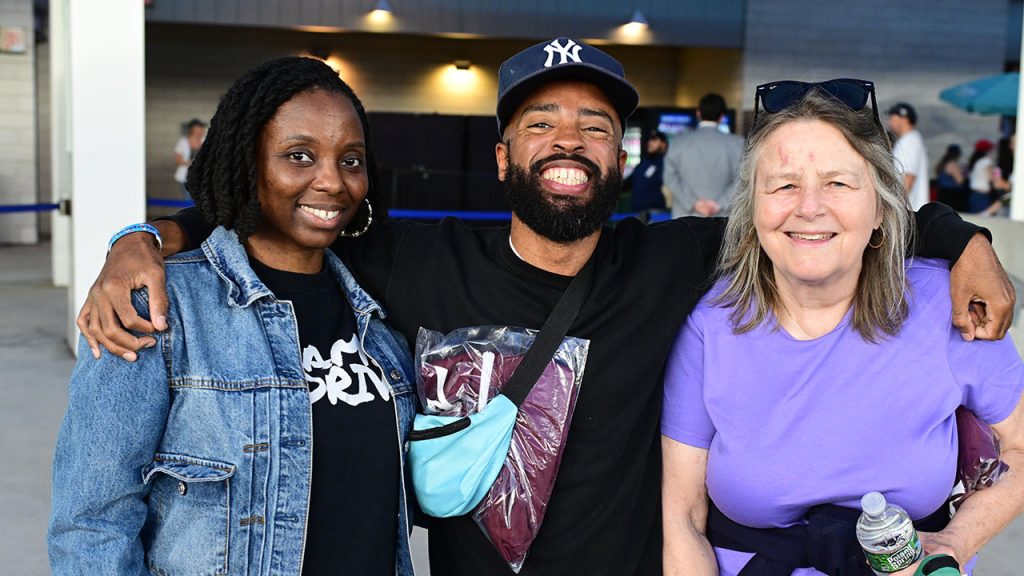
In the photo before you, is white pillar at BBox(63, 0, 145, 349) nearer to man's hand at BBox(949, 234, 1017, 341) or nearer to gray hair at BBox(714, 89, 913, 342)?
gray hair at BBox(714, 89, 913, 342)

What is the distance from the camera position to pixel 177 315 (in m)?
1.95

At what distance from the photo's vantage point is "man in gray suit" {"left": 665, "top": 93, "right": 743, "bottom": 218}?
27.9 ft

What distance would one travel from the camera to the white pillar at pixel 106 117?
6.54 m

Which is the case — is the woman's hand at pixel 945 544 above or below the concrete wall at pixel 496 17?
below

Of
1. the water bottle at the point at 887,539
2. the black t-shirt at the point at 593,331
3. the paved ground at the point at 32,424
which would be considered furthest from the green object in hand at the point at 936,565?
the paved ground at the point at 32,424

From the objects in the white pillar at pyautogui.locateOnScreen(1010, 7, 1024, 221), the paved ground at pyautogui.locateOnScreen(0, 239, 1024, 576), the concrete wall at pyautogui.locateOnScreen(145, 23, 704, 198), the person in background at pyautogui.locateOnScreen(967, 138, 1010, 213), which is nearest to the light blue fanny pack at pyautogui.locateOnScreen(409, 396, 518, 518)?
the paved ground at pyautogui.locateOnScreen(0, 239, 1024, 576)

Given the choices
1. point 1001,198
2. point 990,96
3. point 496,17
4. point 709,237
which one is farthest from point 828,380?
point 496,17

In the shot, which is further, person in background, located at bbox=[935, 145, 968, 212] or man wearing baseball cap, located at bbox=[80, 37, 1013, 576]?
person in background, located at bbox=[935, 145, 968, 212]

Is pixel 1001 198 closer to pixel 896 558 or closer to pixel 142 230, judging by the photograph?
pixel 896 558

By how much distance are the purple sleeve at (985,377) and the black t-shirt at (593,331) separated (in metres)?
0.25

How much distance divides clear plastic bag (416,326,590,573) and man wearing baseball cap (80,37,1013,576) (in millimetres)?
41

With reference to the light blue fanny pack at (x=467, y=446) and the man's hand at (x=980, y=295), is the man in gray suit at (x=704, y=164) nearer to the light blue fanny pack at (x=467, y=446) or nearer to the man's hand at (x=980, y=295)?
the man's hand at (x=980, y=295)

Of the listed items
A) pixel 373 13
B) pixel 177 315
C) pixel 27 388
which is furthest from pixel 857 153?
pixel 373 13

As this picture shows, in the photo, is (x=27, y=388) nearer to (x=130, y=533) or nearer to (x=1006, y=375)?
(x=130, y=533)
